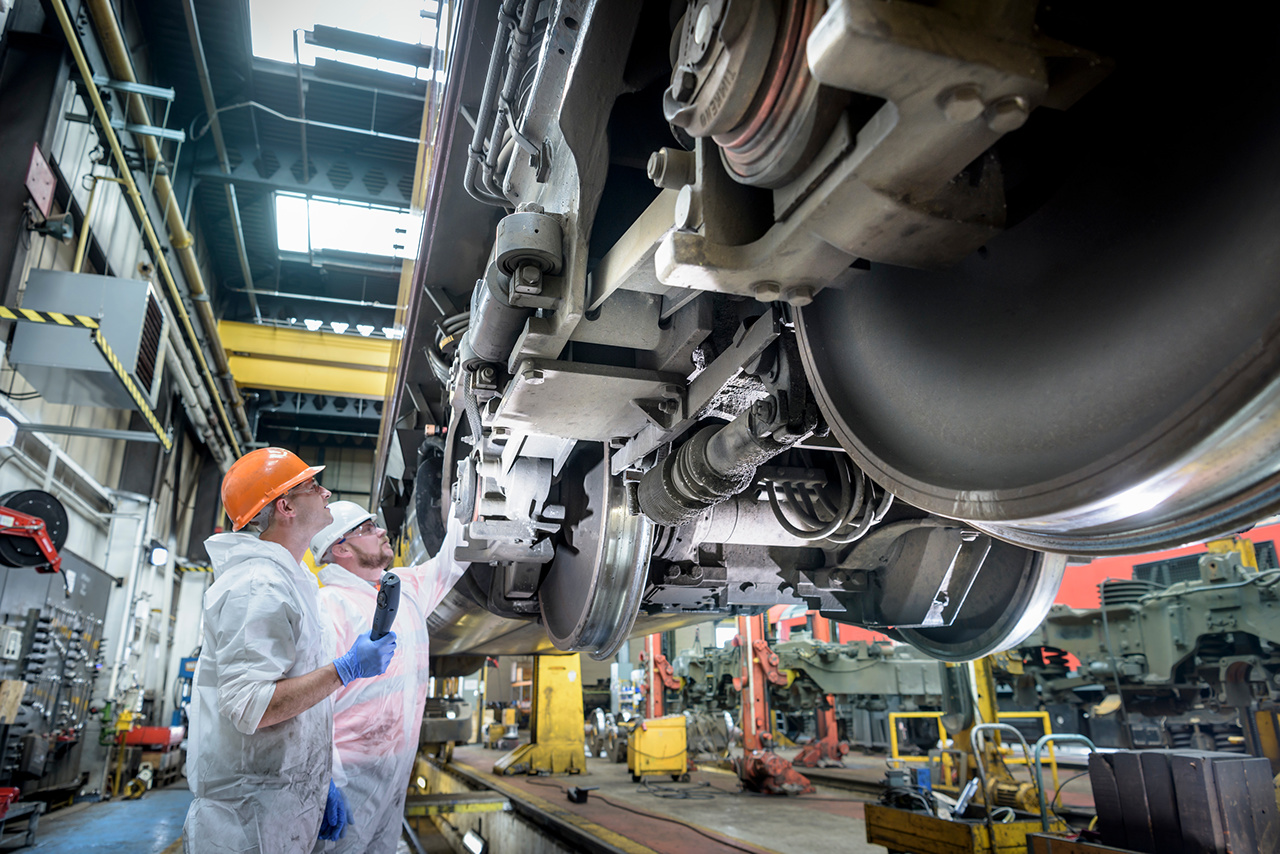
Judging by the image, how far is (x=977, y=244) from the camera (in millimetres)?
914

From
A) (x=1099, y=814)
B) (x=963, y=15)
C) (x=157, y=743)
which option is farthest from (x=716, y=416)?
(x=157, y=743)

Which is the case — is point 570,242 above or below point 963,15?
above

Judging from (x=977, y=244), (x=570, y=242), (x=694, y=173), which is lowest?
(x=977, y=244)

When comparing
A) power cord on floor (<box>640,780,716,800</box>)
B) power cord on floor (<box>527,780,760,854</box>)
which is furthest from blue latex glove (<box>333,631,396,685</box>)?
power cord on floor (<box>640,780,716,800</box>)

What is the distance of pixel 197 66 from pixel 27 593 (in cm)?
582

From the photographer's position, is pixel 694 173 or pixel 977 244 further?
pixel 694 173

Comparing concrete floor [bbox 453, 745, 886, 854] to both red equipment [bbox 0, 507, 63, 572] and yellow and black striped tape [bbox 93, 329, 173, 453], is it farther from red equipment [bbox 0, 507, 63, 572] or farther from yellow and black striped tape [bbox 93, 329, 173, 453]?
yellow and black striped tape [bbox 93, 329, 173, 453]

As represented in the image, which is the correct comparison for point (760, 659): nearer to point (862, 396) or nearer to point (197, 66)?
point (862, 396)

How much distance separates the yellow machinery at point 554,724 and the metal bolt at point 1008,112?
7588 millimetres

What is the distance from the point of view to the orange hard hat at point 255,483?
7.43 ft

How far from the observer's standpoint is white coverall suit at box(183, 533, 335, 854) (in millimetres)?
1897

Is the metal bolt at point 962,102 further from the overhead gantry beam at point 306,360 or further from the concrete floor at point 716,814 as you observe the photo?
the overhead gantry beam at point 306,360

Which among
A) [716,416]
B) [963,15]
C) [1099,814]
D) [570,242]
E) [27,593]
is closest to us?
[963,15]

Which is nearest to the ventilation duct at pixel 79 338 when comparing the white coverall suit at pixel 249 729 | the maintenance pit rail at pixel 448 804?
the maintenance pit rail at pixel 448 804
